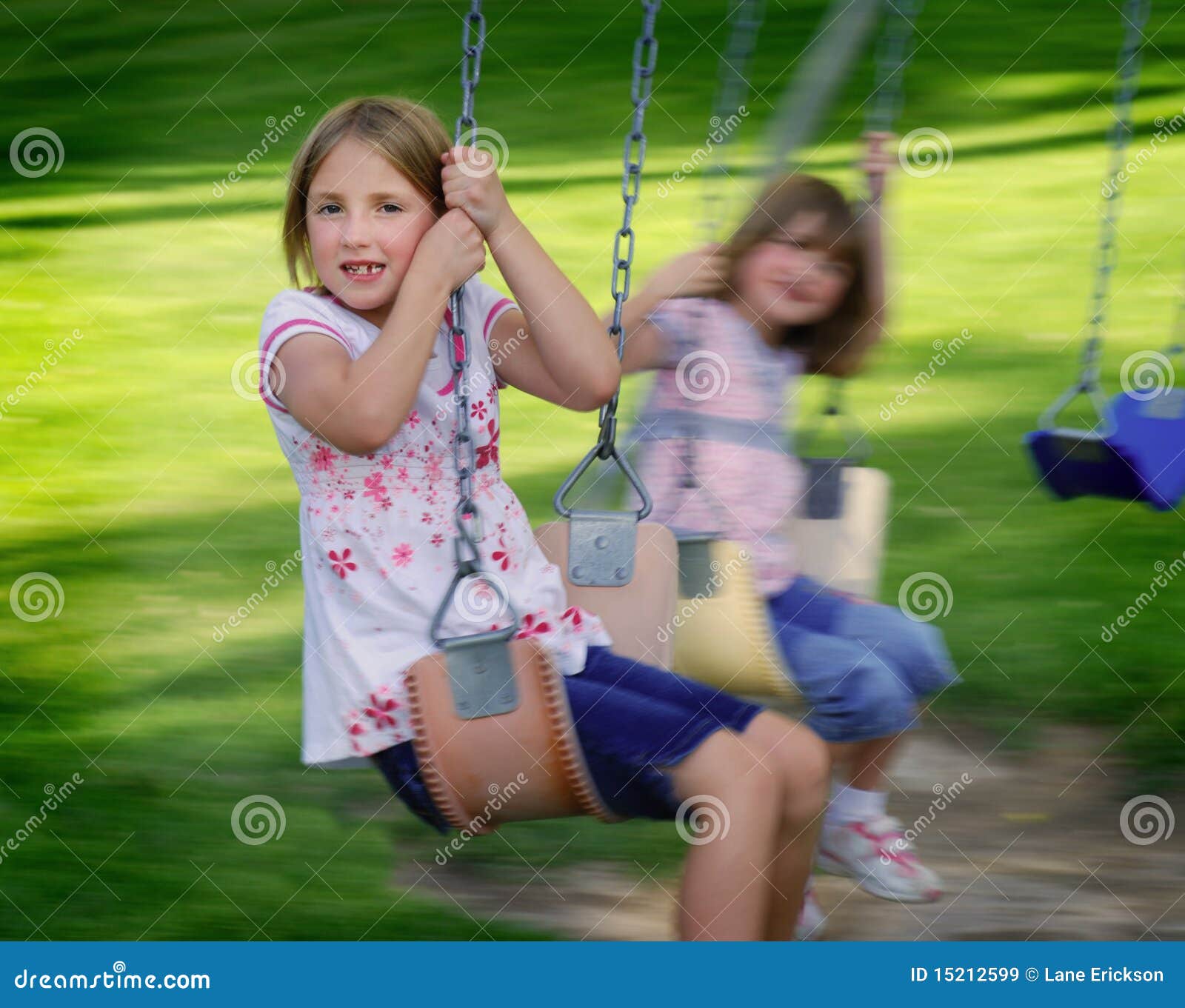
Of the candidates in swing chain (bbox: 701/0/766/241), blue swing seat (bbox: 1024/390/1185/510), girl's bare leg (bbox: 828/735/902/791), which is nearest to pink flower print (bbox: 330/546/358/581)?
Answer: swing chain (bbox: 701/0/766/241)

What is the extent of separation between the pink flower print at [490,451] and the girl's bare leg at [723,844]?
0.48 metres

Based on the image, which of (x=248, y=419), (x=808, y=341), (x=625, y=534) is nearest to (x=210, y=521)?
(x=248, y=419)

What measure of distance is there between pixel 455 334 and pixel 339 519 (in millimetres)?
Result: 293

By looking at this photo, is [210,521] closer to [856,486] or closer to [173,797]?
[173,797]

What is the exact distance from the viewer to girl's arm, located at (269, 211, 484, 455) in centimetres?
204

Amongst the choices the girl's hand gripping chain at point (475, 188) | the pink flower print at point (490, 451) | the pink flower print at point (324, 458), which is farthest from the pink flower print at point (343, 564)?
the girl's hand gripping chain at point (475, 188)

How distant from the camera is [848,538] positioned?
2.68 m

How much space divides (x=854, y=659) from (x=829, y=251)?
2.28 feet

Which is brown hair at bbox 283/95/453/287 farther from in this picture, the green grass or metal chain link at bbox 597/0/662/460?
the green grass

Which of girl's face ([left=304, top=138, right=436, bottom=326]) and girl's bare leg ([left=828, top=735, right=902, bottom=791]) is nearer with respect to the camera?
girl's face ([left=304, top=138, right=436, bottom=326])

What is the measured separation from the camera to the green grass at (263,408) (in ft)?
9.89

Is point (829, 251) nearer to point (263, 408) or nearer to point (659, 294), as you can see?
point (659, 294)

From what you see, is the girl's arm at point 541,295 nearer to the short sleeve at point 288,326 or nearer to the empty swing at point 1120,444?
the short sleeve at point 288,326

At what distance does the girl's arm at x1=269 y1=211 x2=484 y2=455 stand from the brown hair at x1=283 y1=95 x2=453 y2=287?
109 millimetres
